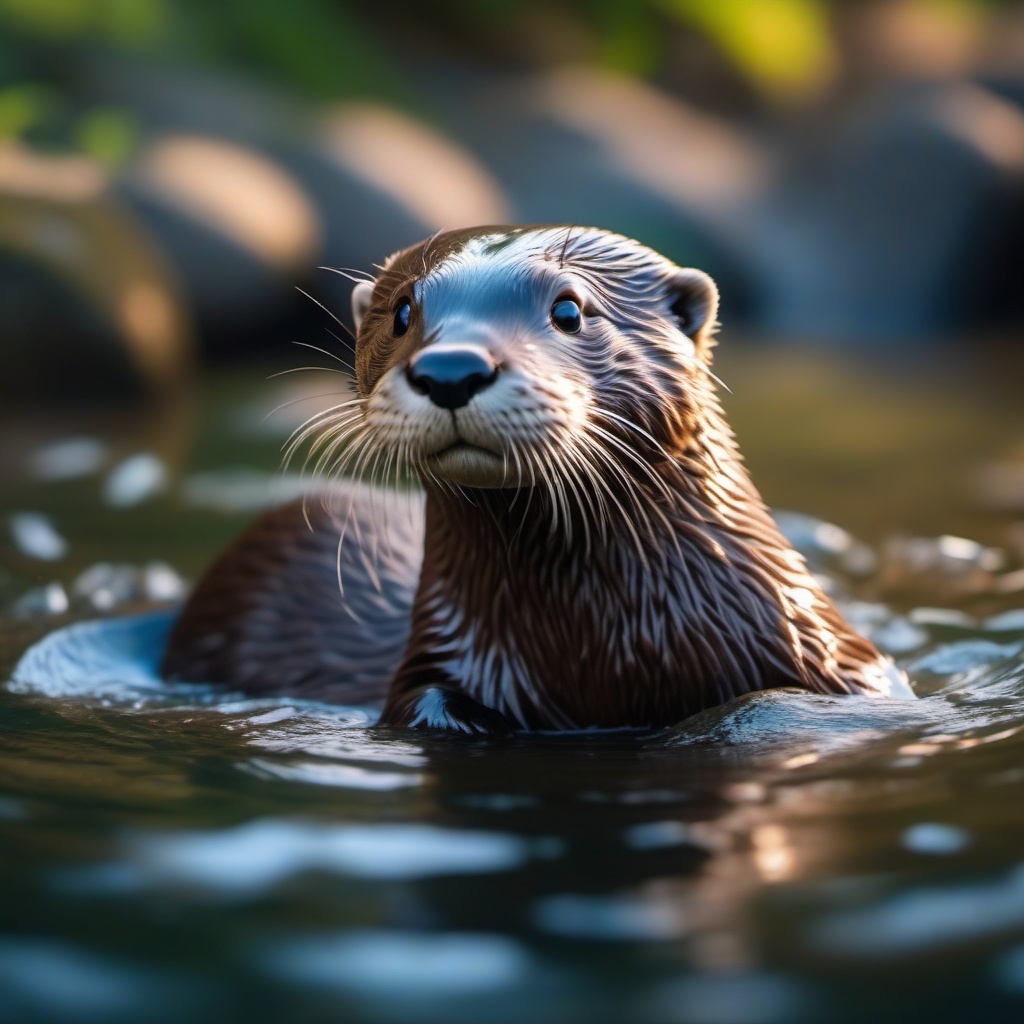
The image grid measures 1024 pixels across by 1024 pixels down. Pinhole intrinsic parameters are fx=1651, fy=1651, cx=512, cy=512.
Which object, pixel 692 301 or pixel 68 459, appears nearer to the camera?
pixel 692 301

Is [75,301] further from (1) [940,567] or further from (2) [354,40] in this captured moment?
→ (2) [354,40]

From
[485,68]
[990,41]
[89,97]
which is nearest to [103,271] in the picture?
[89,97]

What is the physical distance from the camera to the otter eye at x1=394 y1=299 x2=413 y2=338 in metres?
2.90

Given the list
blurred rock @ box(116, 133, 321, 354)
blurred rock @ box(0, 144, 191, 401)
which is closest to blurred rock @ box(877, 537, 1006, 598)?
blurred rock @ box(0, 144, 191, 401)


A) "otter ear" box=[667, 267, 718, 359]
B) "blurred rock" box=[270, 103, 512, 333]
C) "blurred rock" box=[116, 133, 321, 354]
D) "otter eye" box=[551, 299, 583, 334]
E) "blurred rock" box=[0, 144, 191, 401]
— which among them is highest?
"blurred rock" box=[270, 103, 512, 333]

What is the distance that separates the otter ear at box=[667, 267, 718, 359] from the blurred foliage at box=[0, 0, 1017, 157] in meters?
6.02

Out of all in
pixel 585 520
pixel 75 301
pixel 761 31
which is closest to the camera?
pixel 585 520

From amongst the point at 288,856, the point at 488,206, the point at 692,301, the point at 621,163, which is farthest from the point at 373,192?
the point at 288,856

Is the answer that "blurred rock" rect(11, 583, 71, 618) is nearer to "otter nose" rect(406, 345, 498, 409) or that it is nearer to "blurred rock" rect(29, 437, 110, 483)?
"blurred rock" rect(29, 437, 110, 483)

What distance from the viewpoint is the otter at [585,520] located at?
9.08 feet

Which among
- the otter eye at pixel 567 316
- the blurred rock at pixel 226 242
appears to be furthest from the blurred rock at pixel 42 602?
the blurred rock at pixel 226 242

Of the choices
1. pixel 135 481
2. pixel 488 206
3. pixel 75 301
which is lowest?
pixel 135 481

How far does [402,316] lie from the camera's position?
2.92 metres

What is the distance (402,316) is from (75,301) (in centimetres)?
477
